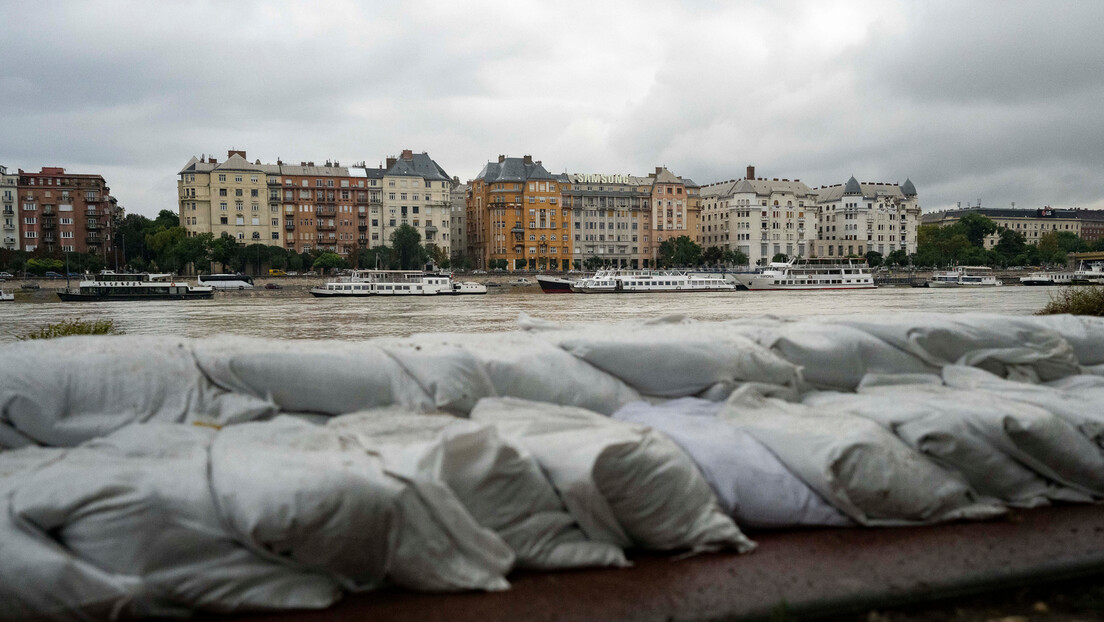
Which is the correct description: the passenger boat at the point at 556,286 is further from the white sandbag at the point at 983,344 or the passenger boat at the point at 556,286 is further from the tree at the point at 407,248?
the white sandbag at the point at 983,344

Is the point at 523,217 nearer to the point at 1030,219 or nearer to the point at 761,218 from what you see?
the point at 761,218

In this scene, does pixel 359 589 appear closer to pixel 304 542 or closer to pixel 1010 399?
pixel 304 542

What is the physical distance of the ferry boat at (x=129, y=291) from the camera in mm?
35719

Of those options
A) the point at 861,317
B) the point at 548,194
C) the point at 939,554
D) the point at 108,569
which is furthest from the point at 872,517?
the point at 548,194

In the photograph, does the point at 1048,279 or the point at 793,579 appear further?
the point at 1048,279

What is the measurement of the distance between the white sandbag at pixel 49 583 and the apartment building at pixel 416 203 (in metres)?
66.4

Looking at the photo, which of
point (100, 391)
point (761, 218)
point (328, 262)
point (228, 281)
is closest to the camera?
point (100, 391)

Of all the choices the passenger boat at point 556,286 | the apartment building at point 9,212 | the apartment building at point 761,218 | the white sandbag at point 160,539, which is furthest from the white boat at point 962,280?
the apartment building at point 9,212

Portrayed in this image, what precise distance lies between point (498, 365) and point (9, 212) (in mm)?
79576

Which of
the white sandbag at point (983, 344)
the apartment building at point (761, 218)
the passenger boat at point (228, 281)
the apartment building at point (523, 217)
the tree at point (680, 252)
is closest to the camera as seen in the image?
the white sandbag at point (983, 344)

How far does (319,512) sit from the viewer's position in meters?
1.94

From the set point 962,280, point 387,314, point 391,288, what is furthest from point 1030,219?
point 387,314

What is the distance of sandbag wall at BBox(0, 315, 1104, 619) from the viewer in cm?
193

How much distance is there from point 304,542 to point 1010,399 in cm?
260
